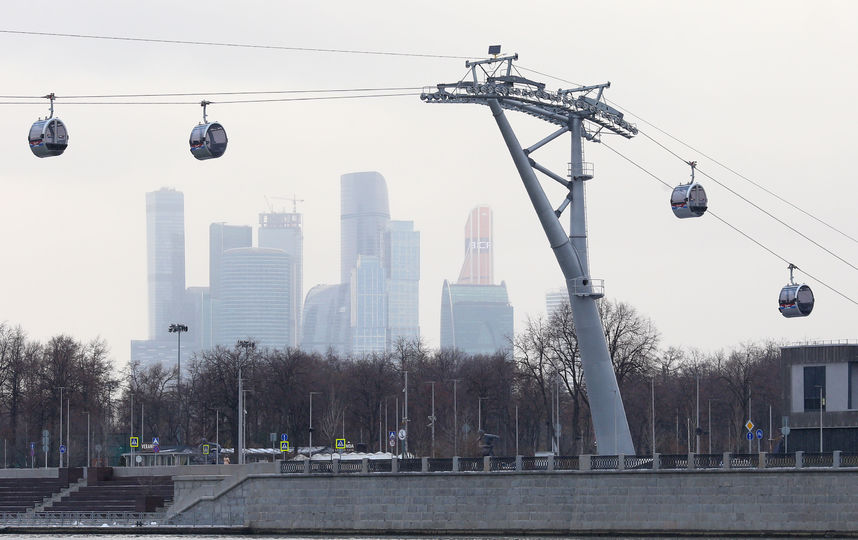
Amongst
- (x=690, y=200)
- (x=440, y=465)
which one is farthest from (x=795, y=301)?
(x=440, y=465)

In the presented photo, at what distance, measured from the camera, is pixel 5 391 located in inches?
5763

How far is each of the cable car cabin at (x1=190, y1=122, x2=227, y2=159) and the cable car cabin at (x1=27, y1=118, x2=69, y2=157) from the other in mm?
4169

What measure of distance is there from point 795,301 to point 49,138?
37.2 m

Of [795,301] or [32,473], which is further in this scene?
[32,473]

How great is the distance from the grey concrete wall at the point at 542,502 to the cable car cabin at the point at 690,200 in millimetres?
11164

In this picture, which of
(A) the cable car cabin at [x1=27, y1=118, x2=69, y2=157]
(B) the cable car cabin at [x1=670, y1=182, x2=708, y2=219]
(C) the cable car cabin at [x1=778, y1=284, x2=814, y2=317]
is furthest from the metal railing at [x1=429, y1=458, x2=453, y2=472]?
(A) the cable car cabin at [x1=27, y1=118, x2=69, y2=157]

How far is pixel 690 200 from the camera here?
7281 centimetres

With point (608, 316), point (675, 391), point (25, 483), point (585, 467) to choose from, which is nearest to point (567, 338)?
point (608, 316)

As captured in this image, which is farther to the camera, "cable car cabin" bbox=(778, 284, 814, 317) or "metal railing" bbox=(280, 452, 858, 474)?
"cable car cabin" bbox=(778, 284, 814, 317)

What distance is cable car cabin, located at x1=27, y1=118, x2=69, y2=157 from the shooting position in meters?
54.4

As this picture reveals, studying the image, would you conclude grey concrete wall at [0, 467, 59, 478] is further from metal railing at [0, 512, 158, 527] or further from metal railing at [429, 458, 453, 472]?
metal railing at [429, 458, 453, 472]

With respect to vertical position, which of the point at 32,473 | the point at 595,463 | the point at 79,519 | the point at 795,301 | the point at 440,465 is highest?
the point at 795,301

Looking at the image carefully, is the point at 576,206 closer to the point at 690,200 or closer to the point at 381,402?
the point at 690,200

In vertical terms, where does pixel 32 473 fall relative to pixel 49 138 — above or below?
below
